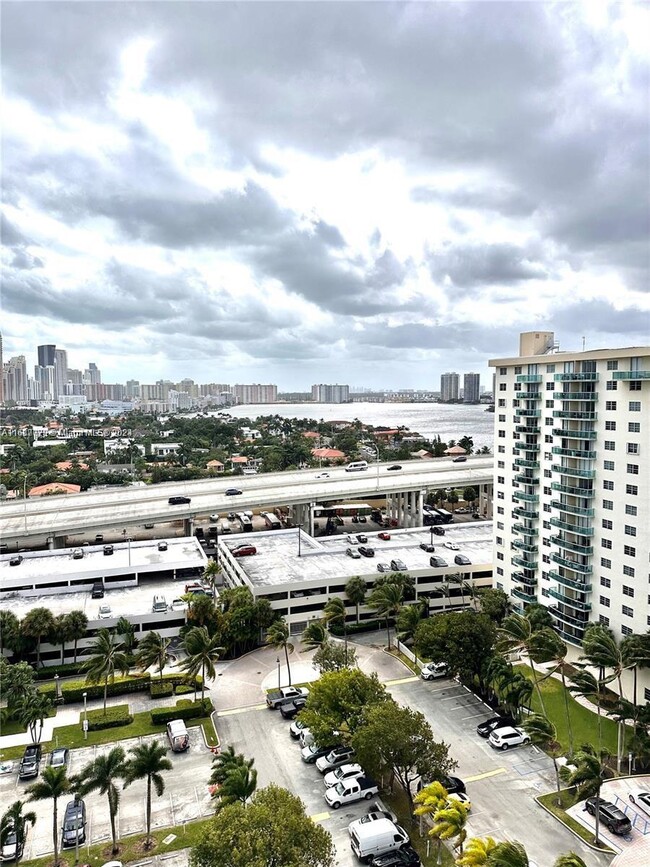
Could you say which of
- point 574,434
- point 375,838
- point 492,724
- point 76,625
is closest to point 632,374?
point 574,434

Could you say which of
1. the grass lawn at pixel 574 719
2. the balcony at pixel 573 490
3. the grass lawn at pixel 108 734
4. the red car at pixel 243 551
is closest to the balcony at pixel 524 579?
the grass lawn at pixel 574 719

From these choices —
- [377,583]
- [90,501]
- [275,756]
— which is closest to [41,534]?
[90,501]

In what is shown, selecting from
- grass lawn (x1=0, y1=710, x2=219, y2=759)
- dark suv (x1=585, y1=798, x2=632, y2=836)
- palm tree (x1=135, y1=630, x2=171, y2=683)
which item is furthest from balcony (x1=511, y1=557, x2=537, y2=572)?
palm tree (x1=135, y1=630, x2=171, y2=683)

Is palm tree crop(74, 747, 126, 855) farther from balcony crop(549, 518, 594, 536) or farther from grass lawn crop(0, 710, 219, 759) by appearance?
balcony crop(549, 518, 594, 536)

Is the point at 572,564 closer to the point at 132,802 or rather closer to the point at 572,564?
the point at 572,564

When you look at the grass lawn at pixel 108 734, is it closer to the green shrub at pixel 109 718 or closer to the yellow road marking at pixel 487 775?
the green shrub at pixel 109 718
